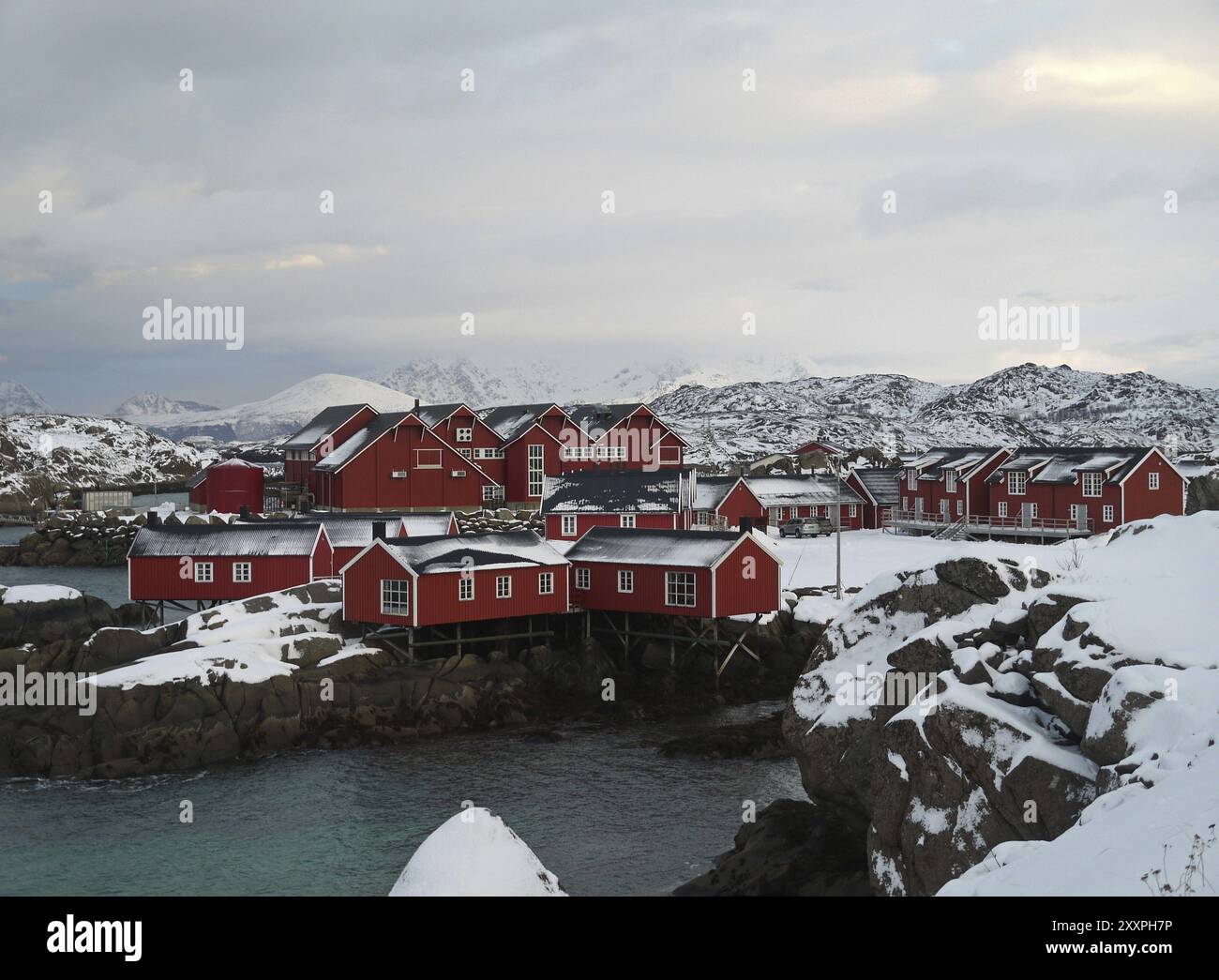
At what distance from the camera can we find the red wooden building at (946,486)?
245ft

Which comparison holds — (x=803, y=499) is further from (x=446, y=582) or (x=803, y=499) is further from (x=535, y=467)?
(x=446, y=582)

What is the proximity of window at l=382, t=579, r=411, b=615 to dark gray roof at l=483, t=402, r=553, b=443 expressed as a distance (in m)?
45.9

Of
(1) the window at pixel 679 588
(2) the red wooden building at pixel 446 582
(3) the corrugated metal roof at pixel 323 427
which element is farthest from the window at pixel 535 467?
(1) the window at pixel 679 588

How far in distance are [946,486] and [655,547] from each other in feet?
120

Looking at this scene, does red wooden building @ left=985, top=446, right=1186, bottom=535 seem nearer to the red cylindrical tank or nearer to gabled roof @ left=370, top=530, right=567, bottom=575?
gabled roof @ left=370, top=530, right=567, bottom=575

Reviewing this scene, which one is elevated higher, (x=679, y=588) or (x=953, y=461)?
(x=953, y=461)

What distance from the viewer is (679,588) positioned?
148 ft

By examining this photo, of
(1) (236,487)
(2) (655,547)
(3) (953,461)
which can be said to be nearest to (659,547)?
(2) (655,547)

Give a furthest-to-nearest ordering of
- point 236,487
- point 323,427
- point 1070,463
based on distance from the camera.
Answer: point 323,427 < point 236,487 < point 1070,463

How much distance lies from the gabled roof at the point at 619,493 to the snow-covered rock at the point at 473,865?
49976 mm

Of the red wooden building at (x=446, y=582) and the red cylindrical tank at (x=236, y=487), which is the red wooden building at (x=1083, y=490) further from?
the red cylindrical tank at (x=236, y=487)

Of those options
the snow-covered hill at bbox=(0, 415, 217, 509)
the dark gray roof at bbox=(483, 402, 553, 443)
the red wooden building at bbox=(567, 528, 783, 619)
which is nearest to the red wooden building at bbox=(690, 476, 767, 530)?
the red wooden building at bbox=(567, 528, 783, 619)

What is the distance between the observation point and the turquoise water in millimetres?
24641
